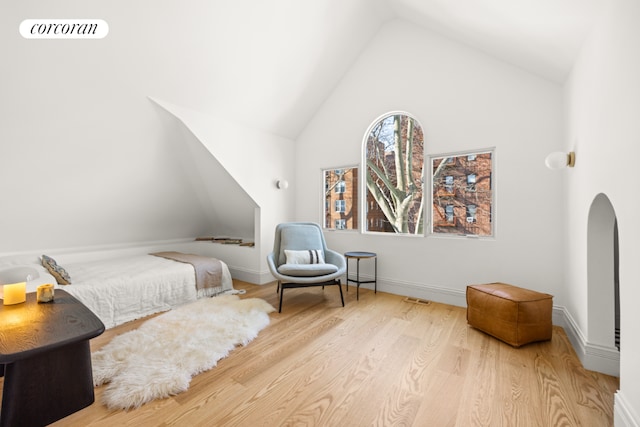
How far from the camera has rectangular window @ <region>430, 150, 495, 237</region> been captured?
3.05 m

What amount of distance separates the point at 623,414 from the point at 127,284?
3798 mm

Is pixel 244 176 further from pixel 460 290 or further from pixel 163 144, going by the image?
pixel 460 290

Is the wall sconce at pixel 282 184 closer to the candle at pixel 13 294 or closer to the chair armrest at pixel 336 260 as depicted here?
the chair armrest at pixel 336 260

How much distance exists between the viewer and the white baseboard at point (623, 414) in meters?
1.25

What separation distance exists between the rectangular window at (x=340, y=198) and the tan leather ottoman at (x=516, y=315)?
1.98 m

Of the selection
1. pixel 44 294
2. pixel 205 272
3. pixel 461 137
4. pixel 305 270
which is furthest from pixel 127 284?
pixel 461 137

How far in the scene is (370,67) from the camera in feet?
12.3

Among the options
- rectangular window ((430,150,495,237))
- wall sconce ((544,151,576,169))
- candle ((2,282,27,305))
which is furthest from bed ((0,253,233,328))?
wall sconce ((544,151,576,169))

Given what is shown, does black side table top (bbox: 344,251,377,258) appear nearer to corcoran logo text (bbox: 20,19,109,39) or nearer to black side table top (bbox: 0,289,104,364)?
black side table top (bbox: 0,289,104,364)

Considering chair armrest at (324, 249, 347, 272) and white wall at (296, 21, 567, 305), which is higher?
white wall at (296, 21, 567, 305)

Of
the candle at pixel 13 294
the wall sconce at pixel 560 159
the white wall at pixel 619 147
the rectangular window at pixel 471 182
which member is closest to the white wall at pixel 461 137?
the rectangular window at pixel 471 182

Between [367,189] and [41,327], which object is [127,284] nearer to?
[41,327]

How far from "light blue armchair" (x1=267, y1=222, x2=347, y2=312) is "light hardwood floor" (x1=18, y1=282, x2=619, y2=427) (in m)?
0.54


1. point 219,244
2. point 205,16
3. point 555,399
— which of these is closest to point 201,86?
point 205,16
